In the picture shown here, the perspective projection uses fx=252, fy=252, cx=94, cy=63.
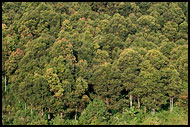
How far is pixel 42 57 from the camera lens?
20.6 metres

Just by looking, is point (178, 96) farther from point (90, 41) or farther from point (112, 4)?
point (112, 4)

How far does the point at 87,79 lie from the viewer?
20.4 meters

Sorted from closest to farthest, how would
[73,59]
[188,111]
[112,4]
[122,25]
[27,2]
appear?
1. [188,111]
2. [73,59]
3. [122,25]
4. [27,2]
5. [112,4]

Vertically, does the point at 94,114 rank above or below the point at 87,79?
below

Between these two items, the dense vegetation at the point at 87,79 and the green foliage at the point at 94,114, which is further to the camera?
the dense vegetation at the point at 87,79

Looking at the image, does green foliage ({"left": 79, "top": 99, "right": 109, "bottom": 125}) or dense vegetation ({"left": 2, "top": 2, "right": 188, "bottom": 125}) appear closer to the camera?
green foliage ({"left": 79, "top": 99, "right": 109, "bottom": 125})

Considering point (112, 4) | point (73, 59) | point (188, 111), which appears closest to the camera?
point (188, 111)

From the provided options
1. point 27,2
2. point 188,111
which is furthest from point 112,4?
point 188,111

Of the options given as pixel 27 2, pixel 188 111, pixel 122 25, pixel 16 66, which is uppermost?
pixel 27 2

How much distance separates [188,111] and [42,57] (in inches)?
484

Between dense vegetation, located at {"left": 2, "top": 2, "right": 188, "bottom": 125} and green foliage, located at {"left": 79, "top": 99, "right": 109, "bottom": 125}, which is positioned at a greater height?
dense vegetation, located at {"left": 2, "top": 2, "right": 188, "bottom": 125}

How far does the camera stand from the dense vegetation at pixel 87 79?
18750 mm

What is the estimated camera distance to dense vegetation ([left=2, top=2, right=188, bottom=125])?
738 inches

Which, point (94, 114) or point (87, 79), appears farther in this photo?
point (87, 79)
